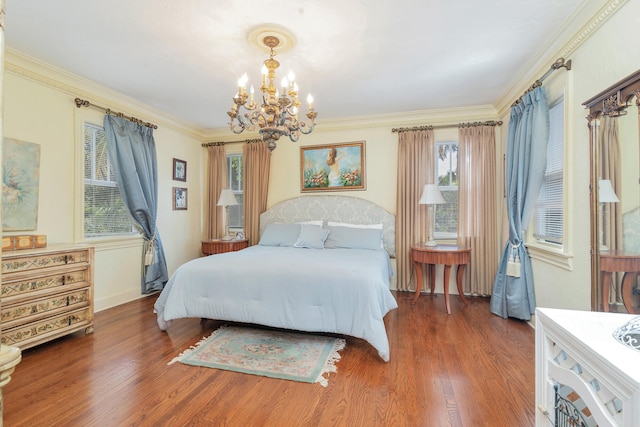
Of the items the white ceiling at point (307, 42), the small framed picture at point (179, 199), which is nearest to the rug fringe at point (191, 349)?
the small framed picture at point (179, 199)

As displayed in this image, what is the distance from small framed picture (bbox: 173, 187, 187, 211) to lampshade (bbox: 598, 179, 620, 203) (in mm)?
4771

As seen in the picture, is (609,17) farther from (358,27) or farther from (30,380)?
(30,380)

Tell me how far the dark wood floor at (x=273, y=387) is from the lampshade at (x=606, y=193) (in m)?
1.25

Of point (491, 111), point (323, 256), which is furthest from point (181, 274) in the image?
point (491, 111)

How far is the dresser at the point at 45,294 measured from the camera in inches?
92.6

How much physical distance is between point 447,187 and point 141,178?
4059 millimetres

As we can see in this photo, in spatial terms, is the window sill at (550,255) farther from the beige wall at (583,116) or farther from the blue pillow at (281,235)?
the blue pillow at (281,235)

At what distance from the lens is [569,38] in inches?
94.4

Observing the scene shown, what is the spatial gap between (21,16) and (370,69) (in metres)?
2.80

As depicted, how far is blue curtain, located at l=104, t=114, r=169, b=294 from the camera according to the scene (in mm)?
3637

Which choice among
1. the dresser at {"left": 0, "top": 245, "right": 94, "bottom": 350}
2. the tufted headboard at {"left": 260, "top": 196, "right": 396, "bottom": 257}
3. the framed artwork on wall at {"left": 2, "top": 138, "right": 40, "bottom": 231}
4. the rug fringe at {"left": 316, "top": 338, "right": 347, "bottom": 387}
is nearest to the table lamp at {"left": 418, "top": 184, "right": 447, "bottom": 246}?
the tufted headboard at {"left": 260, "top": 196, "right": 396, "bottom": 257}

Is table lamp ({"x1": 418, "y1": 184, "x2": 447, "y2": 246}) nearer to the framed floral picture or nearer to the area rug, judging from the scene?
the framed floral picture

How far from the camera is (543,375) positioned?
51.4 inches

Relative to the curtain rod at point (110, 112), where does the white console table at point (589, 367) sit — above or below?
below
